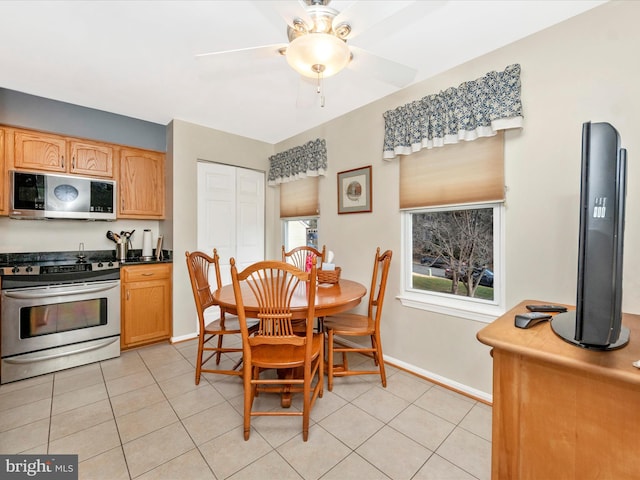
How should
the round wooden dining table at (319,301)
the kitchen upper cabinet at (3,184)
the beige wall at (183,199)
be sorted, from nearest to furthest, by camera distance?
the round wooden dining table at (319,301), the kitchen upper cabinet at (3,184), the beige wall at (183,199)

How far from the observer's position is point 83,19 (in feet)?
5.74

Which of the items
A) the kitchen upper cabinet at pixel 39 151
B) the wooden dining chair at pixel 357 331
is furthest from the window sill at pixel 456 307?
the kitchen upper cabinet at pixel 39 151

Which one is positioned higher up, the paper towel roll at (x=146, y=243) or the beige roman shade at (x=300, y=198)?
the beige roman shade at (x=300, y=198)

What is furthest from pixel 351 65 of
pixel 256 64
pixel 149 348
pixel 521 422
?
pixel 149 348

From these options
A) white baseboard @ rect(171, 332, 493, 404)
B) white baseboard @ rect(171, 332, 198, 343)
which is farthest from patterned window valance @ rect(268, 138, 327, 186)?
white baseboard @ rect(171, 332, 198, 343)

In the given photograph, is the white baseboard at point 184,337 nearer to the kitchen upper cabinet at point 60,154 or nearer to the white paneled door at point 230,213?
the white paneled door at point 230,213

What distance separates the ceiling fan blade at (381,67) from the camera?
1568 millimetres

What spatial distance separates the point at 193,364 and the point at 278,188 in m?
2.52

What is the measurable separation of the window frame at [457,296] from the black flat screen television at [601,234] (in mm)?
1244

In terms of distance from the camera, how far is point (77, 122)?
2.93 metres

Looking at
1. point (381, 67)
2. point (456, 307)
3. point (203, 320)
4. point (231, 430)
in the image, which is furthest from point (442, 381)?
point (381, 67)

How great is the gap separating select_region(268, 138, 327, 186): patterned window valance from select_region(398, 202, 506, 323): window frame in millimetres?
1245

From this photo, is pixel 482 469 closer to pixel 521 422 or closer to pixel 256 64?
pixel 521 422

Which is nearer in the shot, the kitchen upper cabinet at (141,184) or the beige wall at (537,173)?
the beige wall at (537,173)
